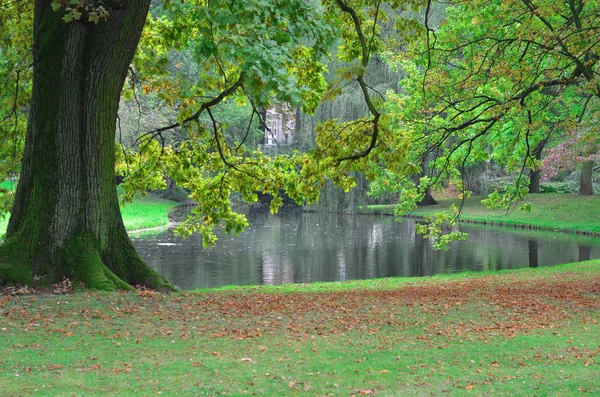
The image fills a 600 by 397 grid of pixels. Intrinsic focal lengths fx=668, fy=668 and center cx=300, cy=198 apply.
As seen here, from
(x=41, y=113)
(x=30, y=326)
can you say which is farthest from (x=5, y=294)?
(x=41, y=113)

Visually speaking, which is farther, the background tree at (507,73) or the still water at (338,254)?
the still water at (338,254)

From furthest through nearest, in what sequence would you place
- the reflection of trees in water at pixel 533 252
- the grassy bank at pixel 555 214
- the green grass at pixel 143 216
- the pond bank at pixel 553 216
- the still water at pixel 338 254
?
the green grass at pixel 143 216 → the grassy bank at pixel 555 214 → the pond bank at pixel 553 216 → the reflection of trees in water at pixel 533 252 → the still water at pixel 338 254

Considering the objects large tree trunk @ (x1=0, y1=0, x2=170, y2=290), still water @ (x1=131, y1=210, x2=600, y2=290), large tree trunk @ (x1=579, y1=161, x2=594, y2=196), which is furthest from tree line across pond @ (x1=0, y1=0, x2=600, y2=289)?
large tree trunk @ (x1=579, y1=161, x2=594, y2=196)

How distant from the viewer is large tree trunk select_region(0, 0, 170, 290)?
354 inches

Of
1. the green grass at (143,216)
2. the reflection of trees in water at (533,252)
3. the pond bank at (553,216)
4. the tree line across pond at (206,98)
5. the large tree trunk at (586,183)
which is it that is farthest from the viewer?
the large tree trunk at (586,183)

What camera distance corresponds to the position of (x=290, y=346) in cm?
668

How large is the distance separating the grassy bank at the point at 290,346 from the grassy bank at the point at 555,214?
24794 millimetres

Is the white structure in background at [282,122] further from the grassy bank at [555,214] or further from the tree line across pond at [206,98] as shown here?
the grassy bank at [555,214]

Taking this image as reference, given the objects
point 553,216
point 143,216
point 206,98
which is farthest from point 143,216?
point 206,98

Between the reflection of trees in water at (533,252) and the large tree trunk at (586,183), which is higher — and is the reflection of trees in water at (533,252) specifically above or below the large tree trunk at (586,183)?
below

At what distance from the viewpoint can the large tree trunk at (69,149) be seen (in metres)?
8.98

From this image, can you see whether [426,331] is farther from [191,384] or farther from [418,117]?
[418,117]

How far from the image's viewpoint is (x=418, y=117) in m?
17.6

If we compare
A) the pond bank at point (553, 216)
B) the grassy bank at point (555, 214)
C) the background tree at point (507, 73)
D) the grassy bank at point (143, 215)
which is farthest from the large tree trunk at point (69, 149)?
the grassy bank at point (555, 214)
